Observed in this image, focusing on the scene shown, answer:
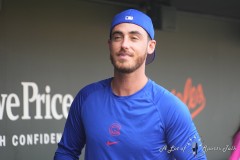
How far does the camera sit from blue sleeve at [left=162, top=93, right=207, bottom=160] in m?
1.55

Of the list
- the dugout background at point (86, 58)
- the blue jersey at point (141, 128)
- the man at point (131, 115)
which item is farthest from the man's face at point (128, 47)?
the dugout background at point (86, 58)

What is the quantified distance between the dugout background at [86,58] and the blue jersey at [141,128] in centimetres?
258

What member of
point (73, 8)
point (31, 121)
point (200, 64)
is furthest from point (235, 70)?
point (31, 121)

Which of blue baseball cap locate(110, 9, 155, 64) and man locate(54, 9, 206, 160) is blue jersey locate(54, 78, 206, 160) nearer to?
man locate(54, 9, 206, 160)

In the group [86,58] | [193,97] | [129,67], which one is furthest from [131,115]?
[193,97]

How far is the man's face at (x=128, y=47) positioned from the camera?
160cm

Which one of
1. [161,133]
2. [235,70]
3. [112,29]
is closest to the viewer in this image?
[161,133]

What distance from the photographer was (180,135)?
1547mm

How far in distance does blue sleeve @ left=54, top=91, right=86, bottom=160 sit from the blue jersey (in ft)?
0.22

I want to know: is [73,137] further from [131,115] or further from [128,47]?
[128,47]

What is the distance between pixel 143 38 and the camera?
1.65 meters

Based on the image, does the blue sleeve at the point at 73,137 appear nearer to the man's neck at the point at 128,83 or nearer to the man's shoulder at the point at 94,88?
the man's shoulder at the point at 94,88

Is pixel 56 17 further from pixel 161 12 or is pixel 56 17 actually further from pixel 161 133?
pixel 161 133

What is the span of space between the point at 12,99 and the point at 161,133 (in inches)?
109
